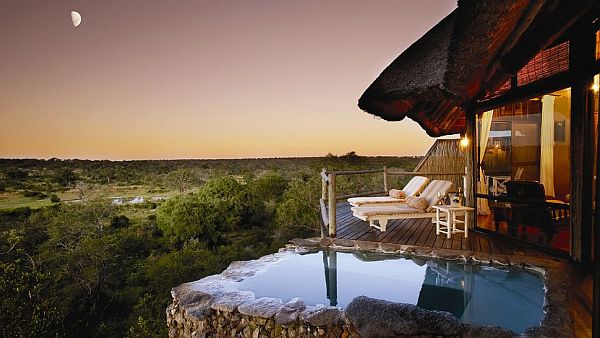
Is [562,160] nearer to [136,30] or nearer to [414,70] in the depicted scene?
[414,70]

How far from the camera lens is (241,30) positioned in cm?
1027

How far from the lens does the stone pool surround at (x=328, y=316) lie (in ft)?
8.64

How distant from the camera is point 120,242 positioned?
1609 cm

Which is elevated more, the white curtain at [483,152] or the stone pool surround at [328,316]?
the white curtain at [483,152]

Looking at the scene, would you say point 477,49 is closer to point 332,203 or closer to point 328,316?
point 328,316

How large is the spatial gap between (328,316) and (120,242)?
1590 centimetres

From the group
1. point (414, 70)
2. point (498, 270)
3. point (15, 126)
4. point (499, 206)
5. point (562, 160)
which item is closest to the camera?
point (498, 270)

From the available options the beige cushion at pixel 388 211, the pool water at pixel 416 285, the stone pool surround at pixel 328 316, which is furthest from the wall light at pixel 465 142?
the pool water at pixel 416 285

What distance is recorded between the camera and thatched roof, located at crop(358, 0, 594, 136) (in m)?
2.27

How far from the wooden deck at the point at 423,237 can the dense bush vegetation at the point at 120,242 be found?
652 centimetres

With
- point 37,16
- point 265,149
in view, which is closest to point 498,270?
point 37,16

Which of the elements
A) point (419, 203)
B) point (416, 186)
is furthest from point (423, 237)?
point (416, 186)

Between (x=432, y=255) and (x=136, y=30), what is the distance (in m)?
9.75

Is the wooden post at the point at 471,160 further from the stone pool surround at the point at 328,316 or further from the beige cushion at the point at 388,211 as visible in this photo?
the stone pool surround at the point at 328,316
